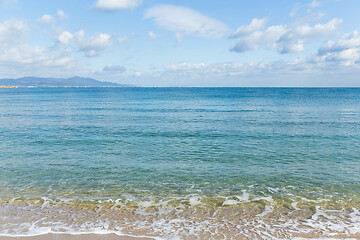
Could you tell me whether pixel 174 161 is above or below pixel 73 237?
above

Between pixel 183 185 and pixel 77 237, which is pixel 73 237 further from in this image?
pixel 183 185

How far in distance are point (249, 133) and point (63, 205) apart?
2262 cm

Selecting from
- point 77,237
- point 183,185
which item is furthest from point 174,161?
point 77,237

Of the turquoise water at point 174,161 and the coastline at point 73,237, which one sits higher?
the turquoise water at point 174,161

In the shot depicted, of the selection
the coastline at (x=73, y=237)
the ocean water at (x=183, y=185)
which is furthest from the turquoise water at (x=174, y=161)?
the coastline at (x=73, y=237)

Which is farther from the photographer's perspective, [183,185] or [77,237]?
[183,185]

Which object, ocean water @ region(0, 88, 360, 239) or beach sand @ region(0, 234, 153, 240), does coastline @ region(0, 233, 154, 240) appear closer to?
beach sand @ region(0, 234, 153, 240)

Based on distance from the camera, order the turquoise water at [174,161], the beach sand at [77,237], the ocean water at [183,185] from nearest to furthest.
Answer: the beach sand at [77,237] < the ocean water at [183,185] < the turquoise water at [174,161]

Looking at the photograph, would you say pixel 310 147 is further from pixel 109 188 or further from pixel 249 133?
pixel 109 188

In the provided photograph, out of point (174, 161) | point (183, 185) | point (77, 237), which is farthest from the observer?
point (174, 161)

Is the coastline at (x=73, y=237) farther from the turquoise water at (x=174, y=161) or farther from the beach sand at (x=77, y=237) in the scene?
the turquoise water at (x=174, y=161)

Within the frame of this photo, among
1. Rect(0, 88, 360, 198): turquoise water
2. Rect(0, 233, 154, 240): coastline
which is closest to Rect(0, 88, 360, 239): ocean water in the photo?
Rect(0, 88, 360, 198): turquoise water

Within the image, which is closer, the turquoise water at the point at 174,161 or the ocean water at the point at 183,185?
the ocean water at the point at 183,185

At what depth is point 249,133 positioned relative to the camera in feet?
98.7
